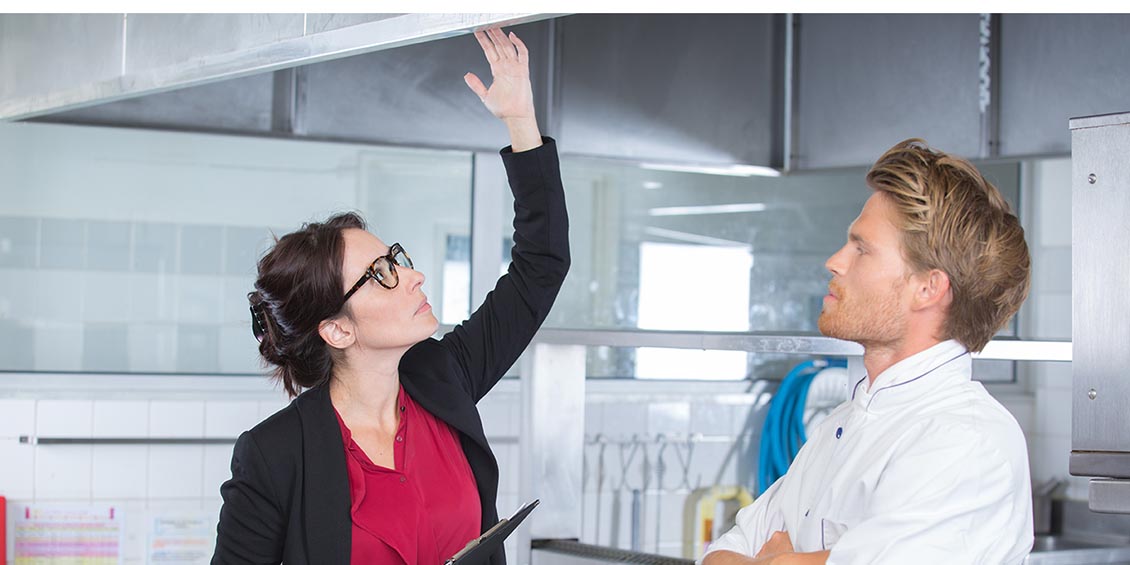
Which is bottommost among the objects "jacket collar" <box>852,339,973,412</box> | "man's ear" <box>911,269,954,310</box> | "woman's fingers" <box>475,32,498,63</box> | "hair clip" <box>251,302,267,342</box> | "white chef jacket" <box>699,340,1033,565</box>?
"white chef jacket" <box>699,340,1033,565</box>

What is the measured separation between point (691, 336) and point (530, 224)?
442 millimetres

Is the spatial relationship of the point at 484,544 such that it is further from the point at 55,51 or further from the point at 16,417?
the point at 16,417

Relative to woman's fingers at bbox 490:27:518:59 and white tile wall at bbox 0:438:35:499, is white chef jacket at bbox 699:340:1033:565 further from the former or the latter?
white tile wall at bbox 0:438:35:499

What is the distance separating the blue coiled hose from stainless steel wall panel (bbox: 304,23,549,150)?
1.29 meters

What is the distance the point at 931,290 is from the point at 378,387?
924 millimetres

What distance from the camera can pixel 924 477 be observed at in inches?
54.9

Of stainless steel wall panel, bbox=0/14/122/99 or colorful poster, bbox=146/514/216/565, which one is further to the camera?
colorful poster, bbox=146/514/216/565

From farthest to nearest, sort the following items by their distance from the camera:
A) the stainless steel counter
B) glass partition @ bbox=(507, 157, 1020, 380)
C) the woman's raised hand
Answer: glass partition @ bbox=(507, 157, 1020, 380), the stainless steel counter, the woman's raised hand

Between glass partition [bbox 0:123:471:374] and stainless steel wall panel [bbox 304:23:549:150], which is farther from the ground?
stainless steel wall panel [bbox 304:23:549:150]

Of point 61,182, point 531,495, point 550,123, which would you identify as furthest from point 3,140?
point 531,495

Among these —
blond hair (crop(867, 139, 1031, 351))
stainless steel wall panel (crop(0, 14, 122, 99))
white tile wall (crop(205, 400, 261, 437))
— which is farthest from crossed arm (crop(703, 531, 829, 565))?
white tile wall (crop(205, 400, 261, 437))

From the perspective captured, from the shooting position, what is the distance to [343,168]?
398cm

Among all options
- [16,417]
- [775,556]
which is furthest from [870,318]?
[16,417]

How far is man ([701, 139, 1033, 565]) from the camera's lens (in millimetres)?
1385
